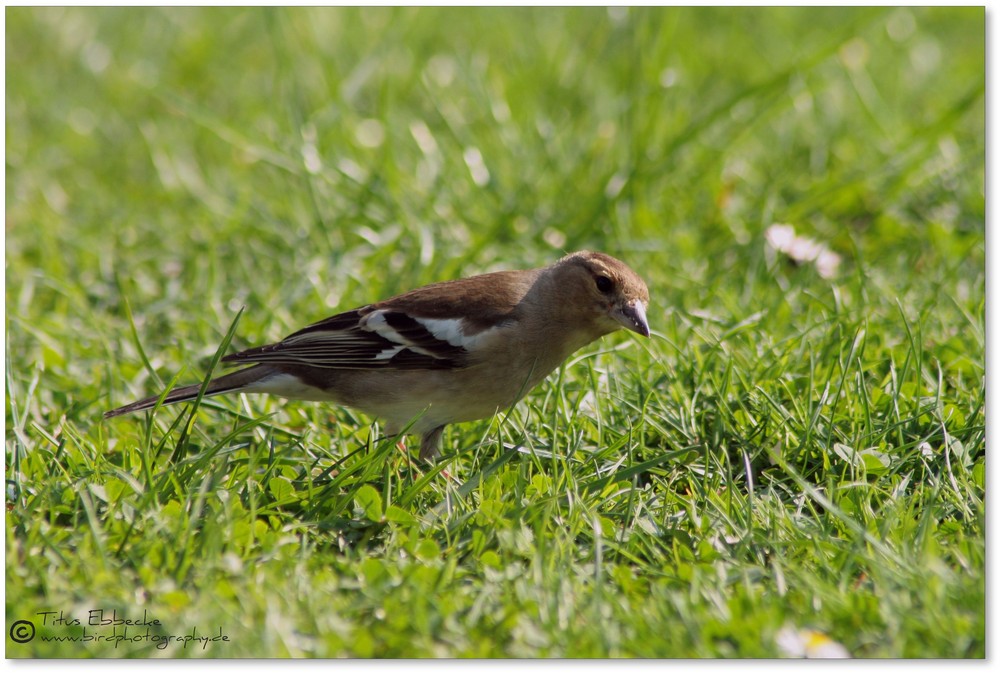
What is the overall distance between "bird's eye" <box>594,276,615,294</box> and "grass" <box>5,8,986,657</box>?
45 centimetres

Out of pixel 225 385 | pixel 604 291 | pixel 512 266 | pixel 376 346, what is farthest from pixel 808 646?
pixel 512 266

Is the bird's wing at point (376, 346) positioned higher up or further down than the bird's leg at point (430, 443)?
higher up

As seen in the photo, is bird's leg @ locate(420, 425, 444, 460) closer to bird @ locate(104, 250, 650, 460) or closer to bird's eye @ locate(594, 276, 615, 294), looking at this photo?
bird @ locate(104, 250, 650, 460)

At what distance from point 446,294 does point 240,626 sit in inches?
73.4

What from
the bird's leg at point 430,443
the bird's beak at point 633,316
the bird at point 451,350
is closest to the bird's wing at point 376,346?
the bird at point 451,350

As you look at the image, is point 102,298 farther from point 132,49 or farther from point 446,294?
point 132,49

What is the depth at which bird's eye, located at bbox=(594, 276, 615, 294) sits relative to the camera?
4.48m

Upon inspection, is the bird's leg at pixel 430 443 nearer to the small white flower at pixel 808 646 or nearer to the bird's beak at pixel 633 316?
the bird's beak at pixel 633 316

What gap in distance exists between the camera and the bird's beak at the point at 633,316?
4.35 m

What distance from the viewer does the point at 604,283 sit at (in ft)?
14.7

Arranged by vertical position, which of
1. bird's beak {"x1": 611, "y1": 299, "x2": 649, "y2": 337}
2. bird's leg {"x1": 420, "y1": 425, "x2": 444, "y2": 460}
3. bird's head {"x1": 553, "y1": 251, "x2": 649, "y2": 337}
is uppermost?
bird's head {"x1": 553, "y1": 251, "x2": 649, "y2": 337}

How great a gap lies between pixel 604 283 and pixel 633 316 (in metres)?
0.20

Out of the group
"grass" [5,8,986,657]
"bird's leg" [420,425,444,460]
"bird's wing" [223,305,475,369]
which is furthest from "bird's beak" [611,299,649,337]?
"bird's leg" [420,425,444,460]

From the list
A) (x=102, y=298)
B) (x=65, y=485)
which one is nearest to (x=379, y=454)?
(x=65, y=485)
